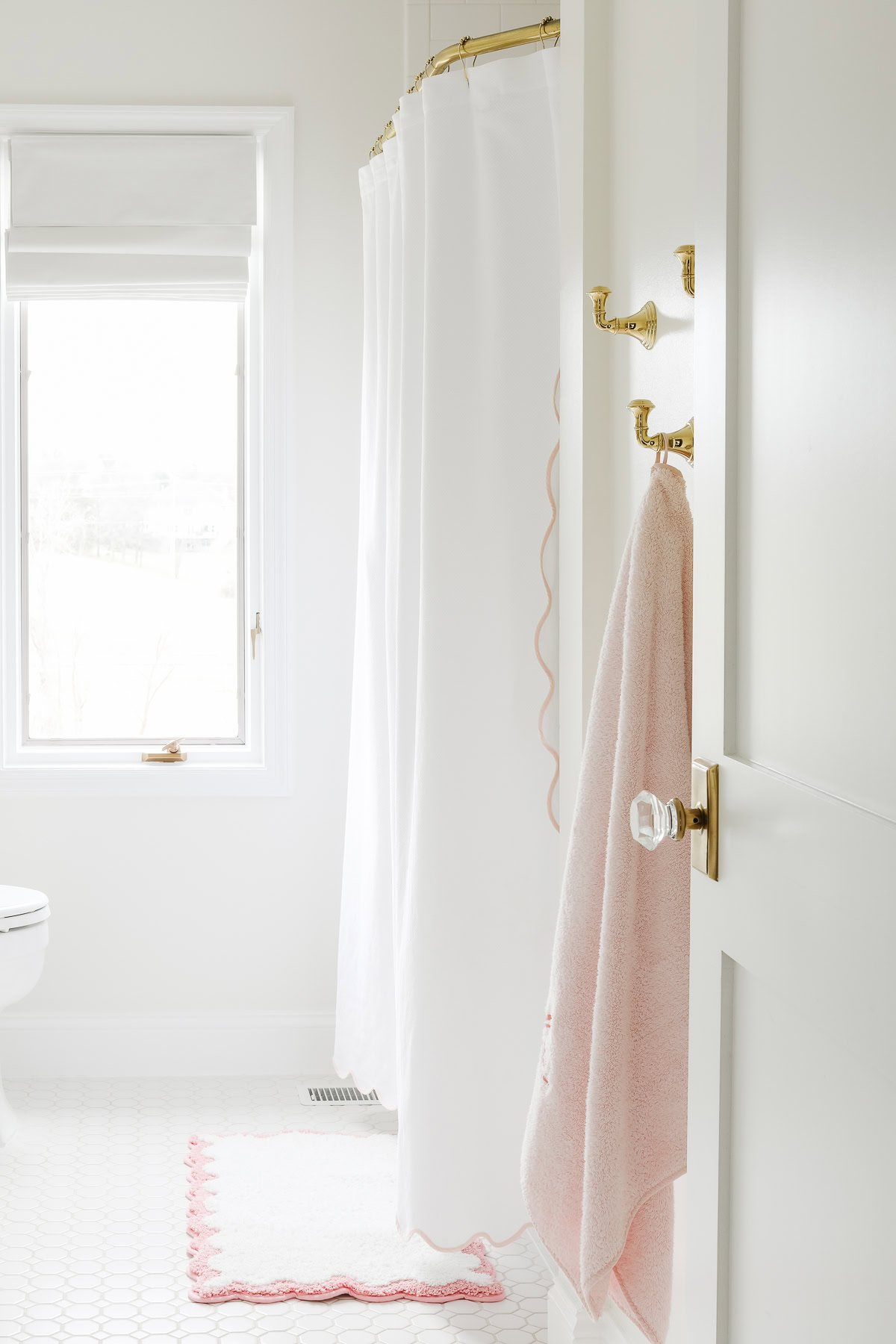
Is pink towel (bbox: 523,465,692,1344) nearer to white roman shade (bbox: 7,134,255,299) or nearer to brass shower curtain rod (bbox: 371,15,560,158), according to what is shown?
brass shower curtain rod (bbox: 371,15,560,158)

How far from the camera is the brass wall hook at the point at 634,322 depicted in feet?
4.82

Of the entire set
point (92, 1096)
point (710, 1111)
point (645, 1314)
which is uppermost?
point (710, 1111)

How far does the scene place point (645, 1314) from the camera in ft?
4.66

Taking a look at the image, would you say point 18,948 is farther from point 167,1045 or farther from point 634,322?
point 634,322

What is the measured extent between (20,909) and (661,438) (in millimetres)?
1962

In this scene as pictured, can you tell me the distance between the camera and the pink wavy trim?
2.05 m

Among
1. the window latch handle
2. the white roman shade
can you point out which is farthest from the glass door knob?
the white roman shade

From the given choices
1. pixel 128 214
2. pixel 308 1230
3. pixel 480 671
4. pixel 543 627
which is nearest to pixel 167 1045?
pixel 308 1230

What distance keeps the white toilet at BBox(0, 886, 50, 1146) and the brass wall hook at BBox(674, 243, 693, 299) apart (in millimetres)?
2013

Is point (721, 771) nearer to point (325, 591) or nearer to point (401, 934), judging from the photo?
point (401, 934)

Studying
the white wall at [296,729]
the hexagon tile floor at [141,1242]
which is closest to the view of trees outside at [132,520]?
the white wall at [296,729]

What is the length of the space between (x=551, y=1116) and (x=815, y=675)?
80 centimetres

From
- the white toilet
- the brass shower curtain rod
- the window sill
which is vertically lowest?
the white toilet

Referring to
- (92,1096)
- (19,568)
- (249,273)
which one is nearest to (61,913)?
(92,1096)
